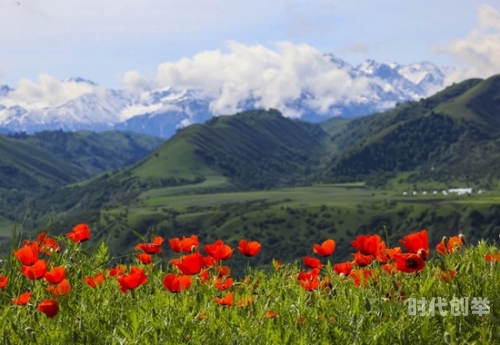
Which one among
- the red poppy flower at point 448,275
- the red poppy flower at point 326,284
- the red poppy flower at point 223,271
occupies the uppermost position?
the red poppy flower at point 448,275

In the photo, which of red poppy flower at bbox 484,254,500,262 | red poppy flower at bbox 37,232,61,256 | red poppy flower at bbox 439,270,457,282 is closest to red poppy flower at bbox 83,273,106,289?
red poppy flower at bbox 37,232,61,256

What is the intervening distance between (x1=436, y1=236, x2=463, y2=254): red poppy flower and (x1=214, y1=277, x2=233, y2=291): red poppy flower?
2.83 meters

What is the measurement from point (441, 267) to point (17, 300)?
519cm

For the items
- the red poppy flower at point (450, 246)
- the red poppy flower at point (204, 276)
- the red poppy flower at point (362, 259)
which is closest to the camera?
the red poppy flower at point (450, 246)

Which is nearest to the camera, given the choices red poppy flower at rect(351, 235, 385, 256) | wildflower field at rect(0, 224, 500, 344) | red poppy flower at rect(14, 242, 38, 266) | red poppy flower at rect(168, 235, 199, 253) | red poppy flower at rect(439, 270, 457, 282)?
wildflower field at rect(0, 224, 500, 344)

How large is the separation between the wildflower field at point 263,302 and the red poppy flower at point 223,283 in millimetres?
16

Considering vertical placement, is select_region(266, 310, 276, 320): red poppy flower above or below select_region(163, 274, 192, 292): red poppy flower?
below

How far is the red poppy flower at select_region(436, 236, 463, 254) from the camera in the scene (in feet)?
26.1

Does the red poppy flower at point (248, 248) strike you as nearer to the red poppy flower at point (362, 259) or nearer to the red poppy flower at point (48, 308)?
the red poppy flower at point (362, 259)

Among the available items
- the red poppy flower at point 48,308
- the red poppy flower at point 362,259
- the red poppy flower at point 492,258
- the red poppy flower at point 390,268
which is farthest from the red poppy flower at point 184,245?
the red poppy flower at point 492,258

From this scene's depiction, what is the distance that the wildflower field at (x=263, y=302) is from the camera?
20.8 feet

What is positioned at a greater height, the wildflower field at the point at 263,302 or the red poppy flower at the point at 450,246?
the red poppy flower at the point at 450,246

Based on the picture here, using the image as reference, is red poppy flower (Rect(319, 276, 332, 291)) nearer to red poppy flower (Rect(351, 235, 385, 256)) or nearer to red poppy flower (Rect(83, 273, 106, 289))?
red poppy flower (Rect(351, 235, 385, 256))

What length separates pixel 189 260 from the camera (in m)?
7.62
